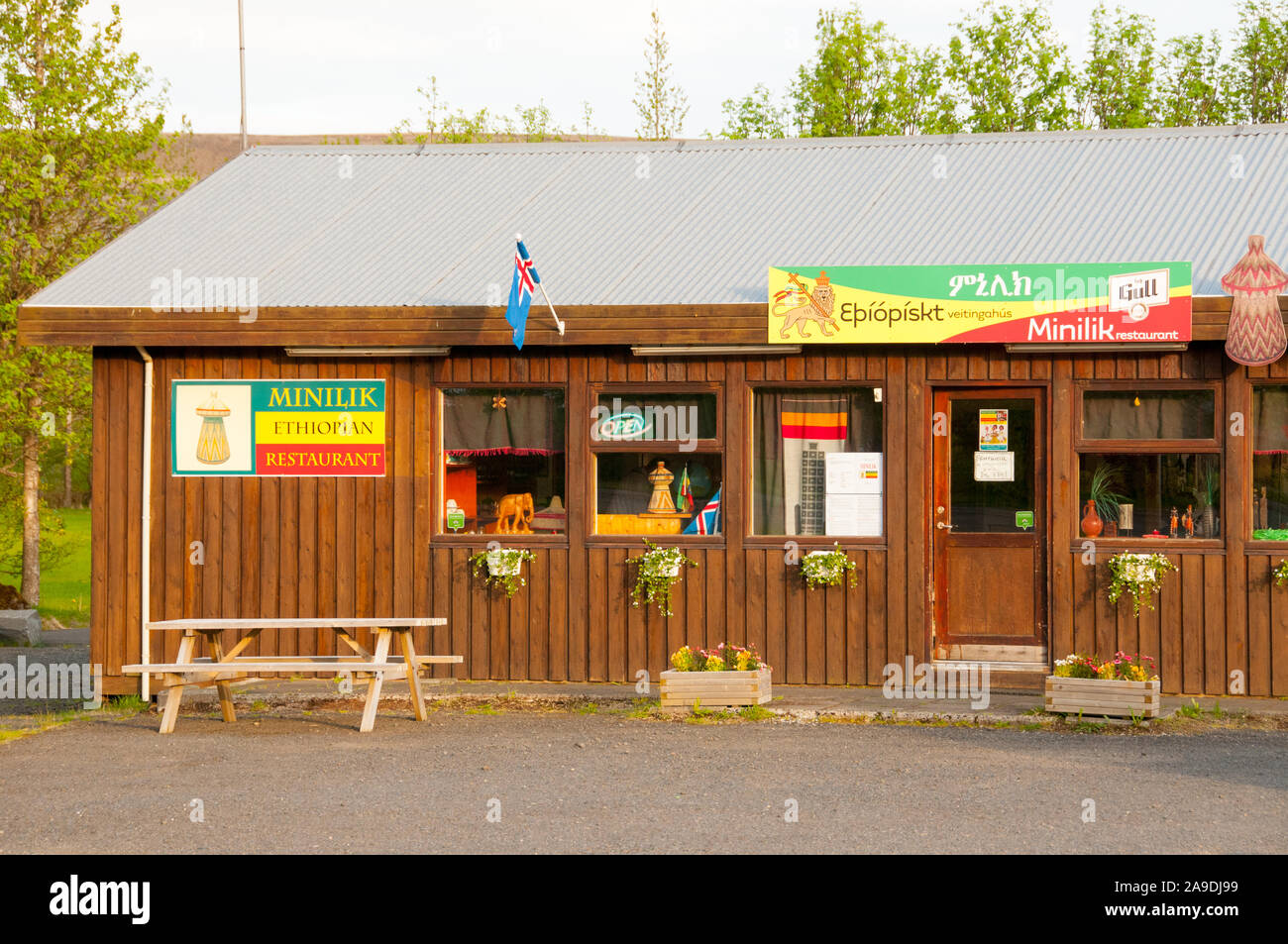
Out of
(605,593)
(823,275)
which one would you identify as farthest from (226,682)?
(823,275)

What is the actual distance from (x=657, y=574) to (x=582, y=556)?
23.7 inches

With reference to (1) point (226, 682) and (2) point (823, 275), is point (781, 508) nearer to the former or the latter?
(2) point (823, 275)

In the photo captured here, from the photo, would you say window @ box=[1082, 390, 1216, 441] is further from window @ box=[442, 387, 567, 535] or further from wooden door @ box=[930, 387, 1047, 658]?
window @ box=[442, 387, 567, 535]

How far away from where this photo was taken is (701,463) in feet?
34.2

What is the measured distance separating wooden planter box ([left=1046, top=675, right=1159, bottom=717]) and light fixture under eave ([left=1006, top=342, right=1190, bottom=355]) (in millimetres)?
2297

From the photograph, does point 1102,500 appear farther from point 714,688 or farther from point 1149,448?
point 714,688

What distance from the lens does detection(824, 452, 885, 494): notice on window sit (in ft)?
33.6

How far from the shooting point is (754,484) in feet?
34.1

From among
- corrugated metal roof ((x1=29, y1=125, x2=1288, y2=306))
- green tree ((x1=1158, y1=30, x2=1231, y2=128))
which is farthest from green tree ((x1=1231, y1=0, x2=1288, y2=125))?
corrugated metal roof ((x1=29, y1=125, x2=1288, y2=306))

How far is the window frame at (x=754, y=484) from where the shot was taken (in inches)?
401

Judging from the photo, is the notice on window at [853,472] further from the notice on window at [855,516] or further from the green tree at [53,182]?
the green tree at [53,182]

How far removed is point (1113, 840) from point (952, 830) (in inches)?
25.8

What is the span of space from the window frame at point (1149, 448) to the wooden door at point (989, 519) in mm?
255
